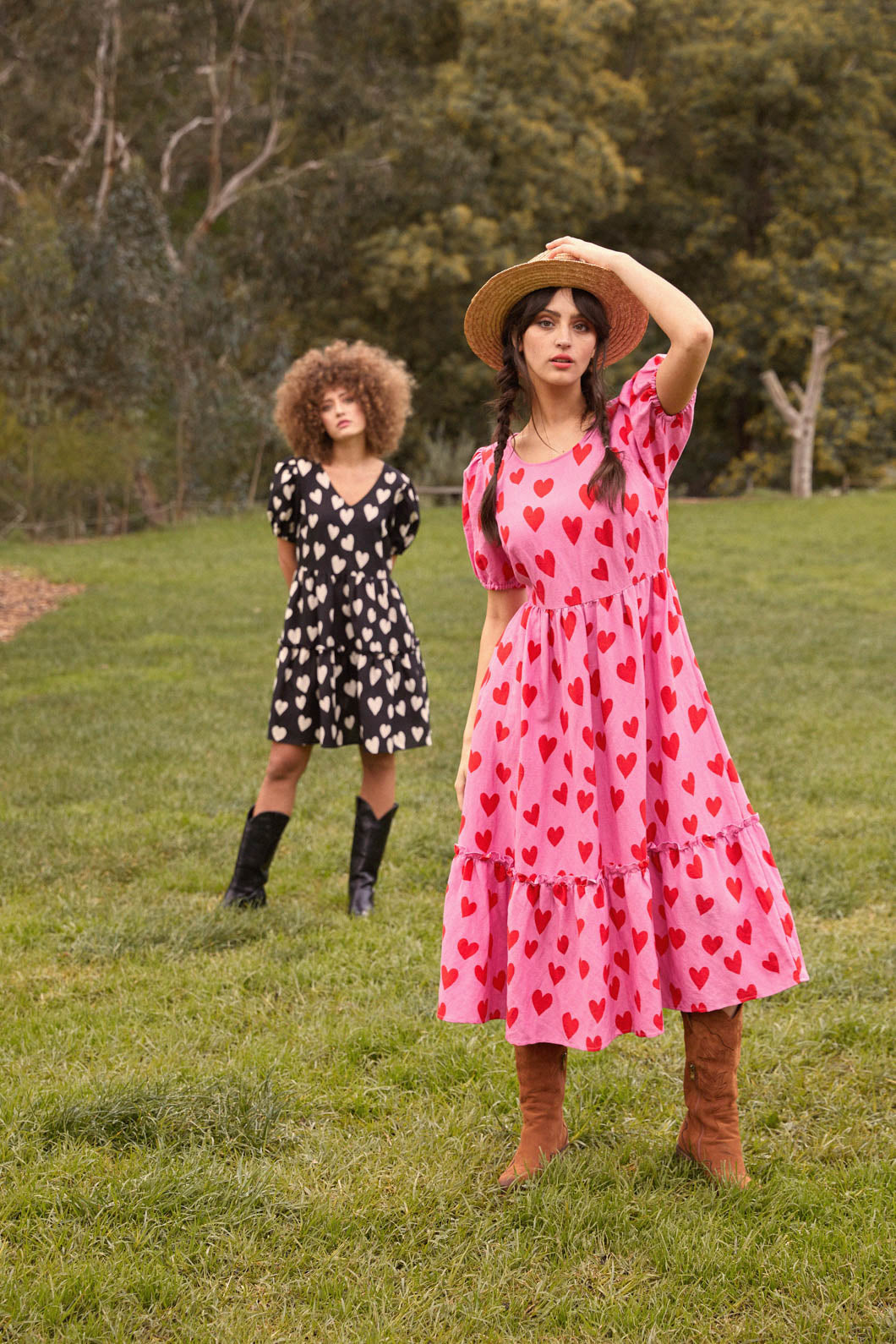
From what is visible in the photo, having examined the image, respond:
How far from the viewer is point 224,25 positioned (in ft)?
80.4

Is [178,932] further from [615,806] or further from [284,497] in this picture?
[615,806]

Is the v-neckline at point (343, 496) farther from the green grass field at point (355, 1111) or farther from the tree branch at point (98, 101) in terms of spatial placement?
the tree branch at point (98, 101)

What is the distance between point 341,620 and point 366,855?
2.78ft

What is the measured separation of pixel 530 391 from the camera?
2828 millimetres

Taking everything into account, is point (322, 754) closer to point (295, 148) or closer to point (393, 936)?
point (393, 936)

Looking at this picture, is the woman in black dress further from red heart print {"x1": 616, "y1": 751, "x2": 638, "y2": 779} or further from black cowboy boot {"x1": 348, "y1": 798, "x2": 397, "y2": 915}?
red heart print {"x1": 616, "y1": 751, "x2": 638, "y2": 779}

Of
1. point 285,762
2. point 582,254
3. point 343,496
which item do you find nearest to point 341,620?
point 343,496

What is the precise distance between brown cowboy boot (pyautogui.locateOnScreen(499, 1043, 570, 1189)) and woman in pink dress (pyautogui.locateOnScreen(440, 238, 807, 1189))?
2.5 inches

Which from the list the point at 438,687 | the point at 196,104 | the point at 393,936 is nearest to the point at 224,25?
the point at 196,104

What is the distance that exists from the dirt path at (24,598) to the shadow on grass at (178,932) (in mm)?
6676

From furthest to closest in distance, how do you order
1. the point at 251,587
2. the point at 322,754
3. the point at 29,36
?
the point at 29,36 < the point at 251,587 < the point at 322,754

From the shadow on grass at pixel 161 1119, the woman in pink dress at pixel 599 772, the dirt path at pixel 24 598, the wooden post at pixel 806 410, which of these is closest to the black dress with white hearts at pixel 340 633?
the shadow on grass at pixel 161 1119

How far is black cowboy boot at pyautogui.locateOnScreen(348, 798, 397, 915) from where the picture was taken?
4.64 m

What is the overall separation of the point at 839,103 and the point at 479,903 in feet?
92.4
